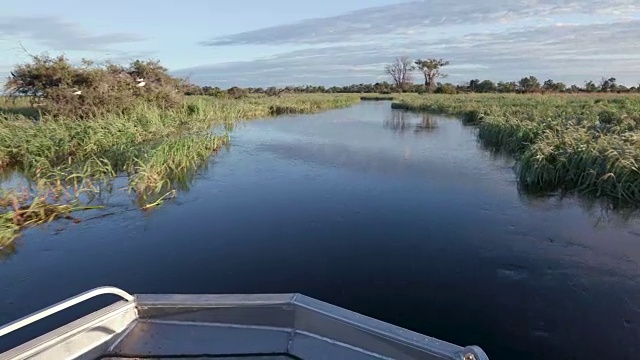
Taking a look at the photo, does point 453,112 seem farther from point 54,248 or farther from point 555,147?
point 54,248

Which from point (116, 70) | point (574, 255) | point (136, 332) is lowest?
point (574, 255)

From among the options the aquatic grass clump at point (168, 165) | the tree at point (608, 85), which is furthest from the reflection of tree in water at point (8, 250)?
the tree at point (608, 85)

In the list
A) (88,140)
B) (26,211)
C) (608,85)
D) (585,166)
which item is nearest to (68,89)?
(88,140)

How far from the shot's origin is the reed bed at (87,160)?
574 centimetres

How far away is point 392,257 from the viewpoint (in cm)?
449

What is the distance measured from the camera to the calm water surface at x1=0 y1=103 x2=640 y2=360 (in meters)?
3.29

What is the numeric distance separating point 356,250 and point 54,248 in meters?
3.30

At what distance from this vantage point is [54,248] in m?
4.73

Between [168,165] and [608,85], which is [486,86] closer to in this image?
[608,85]

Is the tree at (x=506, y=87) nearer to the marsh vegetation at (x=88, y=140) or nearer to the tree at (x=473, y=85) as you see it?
the tree at (x=473, y=85)

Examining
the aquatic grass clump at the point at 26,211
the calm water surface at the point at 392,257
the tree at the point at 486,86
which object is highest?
the tree at the point at 486,86

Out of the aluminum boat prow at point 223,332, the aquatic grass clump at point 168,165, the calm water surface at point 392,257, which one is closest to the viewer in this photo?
the aluminum boat prow at point 223,332

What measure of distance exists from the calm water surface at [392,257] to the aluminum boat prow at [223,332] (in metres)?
1.03

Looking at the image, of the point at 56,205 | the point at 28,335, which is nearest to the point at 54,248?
the point at 56,205
